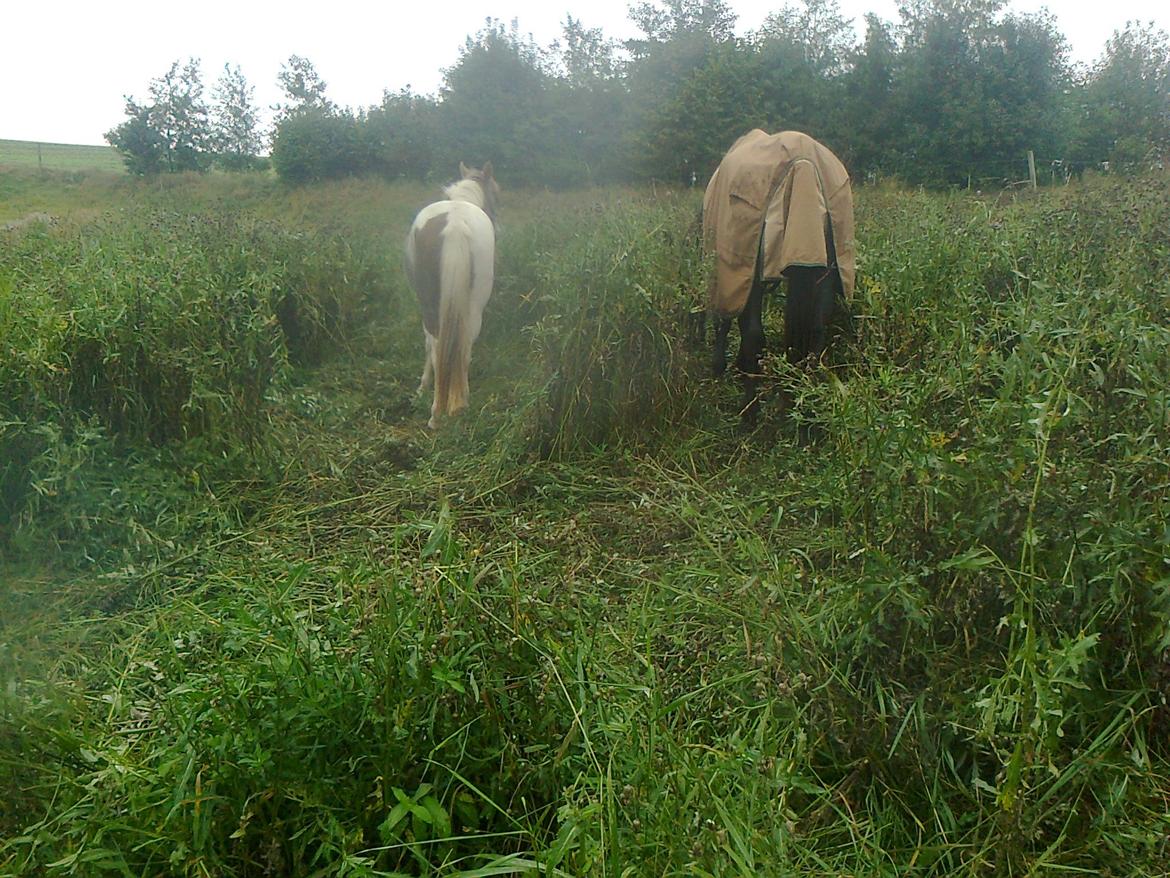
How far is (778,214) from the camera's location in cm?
395

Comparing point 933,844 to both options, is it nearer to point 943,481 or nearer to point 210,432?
point 943,481

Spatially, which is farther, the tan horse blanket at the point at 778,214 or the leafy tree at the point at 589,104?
the leafy tree at the point at 589,104

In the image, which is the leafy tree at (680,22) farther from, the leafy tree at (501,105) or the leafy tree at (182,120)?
the leafy tree at (182,120)

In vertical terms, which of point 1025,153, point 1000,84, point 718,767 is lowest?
point 718,767

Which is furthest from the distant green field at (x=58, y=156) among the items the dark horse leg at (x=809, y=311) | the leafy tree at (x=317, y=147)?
the dark horse leg at (x=809, y=311)

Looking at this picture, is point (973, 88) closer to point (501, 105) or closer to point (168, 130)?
point (501, 105)

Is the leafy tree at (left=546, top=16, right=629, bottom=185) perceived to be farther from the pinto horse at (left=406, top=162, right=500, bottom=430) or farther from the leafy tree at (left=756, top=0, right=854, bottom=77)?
the pinto horse at (left=406, top=162, right=500, bottom=430)

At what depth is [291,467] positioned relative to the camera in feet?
14.1

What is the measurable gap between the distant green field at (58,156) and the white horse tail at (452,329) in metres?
4.07

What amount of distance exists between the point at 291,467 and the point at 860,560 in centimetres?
303

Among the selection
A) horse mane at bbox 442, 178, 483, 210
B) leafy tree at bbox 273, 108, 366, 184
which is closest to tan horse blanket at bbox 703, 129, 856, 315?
horse mane at bbox 442, 178, 483, 210

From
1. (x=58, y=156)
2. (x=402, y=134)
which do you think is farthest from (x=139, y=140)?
(x=402, y=134)

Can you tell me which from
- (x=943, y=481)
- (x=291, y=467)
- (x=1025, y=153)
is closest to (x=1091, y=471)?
(x=943, y=481)

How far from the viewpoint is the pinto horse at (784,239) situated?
3.88 metres
